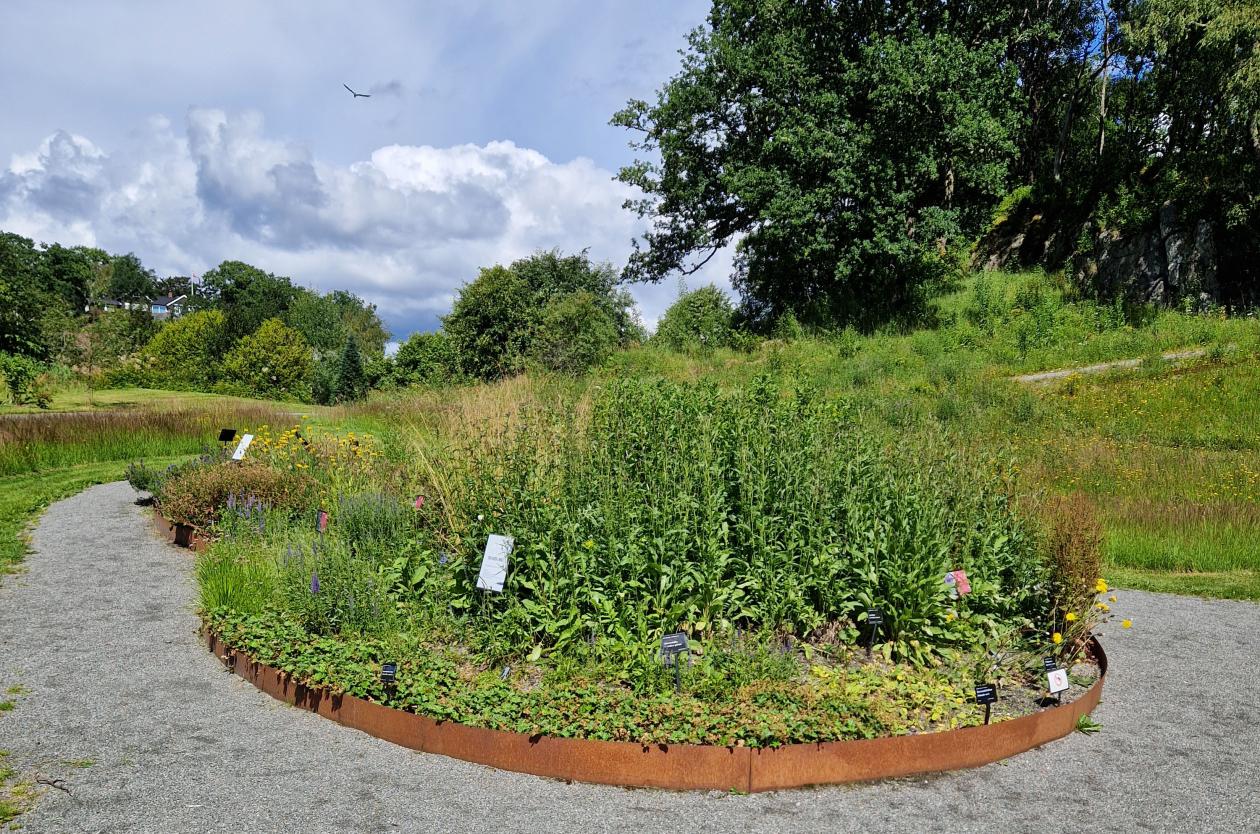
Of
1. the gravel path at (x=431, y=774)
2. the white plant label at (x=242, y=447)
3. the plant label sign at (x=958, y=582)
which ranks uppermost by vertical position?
the white plant label at (x=242, y=447)

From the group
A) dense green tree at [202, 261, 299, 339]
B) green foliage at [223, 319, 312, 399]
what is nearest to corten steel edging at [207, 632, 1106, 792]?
green foliage at [223, 319, 312, 399]

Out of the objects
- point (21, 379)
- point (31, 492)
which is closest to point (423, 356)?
point (21, 379)

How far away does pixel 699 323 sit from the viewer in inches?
933

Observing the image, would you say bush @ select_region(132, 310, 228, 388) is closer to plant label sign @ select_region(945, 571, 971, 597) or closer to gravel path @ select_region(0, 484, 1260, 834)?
gravel path @ select_region(0, 484, 1260, 834)

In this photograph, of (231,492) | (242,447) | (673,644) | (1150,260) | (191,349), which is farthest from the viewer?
(191,349)

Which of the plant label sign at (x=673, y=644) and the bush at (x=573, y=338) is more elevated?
the bush at (x=573, y=338)

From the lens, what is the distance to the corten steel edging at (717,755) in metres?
3.76

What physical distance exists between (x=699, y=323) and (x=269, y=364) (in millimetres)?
30176

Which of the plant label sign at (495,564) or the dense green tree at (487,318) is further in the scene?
the dense green tree at (487,318)

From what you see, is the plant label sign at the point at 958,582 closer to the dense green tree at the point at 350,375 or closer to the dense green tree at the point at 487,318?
the dense green tree at the point at 487,318

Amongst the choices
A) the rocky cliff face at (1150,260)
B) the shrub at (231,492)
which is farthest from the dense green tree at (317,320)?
the shrub at (231,492)

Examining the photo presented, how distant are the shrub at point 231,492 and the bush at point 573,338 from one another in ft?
29.0

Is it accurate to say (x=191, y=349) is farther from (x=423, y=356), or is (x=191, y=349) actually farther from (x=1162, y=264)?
(x=1162, y=264)

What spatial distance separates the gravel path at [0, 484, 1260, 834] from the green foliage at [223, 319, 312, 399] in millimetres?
40827
